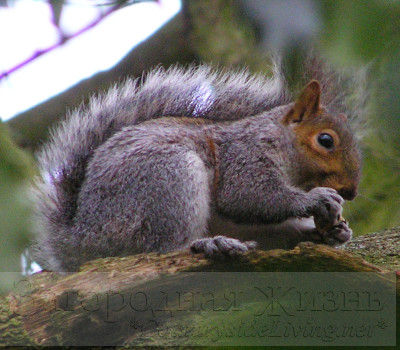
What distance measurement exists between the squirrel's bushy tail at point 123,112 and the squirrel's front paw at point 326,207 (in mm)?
510

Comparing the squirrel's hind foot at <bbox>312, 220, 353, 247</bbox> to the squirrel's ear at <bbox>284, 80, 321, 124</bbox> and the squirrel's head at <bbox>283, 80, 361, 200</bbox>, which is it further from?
the squirrel's ear at <bbox>284, 80, 321, 124</bbox>

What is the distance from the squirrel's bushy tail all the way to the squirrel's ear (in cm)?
13

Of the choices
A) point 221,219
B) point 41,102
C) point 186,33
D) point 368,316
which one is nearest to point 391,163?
point 221,219

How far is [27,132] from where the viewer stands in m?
2.22

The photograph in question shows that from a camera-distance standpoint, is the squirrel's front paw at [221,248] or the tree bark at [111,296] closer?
the tree bark at [111,296]

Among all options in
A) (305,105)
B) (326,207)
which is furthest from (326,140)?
(326,207)

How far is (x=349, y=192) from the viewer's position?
2.03 metres

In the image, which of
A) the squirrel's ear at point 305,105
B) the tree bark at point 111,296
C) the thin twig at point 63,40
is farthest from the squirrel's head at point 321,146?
the thin twig at point 63,40

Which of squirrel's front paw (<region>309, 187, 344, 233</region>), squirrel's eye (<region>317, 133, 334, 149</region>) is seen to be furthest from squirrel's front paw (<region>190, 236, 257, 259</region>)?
squirrel's eye (<region>317, 133, 334, 149</region>)

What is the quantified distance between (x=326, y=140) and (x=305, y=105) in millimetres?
172

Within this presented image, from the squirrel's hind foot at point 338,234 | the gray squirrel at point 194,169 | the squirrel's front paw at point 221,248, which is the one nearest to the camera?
the squirrel's front paw at point 221,248

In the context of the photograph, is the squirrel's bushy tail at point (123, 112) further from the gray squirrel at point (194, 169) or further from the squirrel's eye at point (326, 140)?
the squirrel's eye at point (326, 140)

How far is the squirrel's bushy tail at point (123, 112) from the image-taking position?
5.98 feet

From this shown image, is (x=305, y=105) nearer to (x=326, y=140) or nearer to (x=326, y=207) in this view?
(x=326, y=140)
